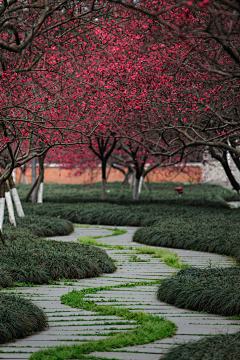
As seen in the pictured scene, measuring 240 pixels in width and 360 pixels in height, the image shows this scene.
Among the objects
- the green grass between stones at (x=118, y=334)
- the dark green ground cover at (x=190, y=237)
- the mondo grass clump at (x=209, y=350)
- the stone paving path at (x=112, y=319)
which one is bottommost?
the stone paving path at (x=112, y=319)

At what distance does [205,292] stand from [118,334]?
4.96ft

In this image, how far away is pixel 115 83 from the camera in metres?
9.55

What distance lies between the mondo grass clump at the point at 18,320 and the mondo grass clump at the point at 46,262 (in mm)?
1766

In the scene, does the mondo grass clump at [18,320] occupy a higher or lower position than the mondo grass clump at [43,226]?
lower

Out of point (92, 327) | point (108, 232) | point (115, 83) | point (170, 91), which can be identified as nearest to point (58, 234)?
point (108, 232)

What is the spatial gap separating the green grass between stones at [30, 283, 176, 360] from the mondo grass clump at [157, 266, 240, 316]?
2.24 ft

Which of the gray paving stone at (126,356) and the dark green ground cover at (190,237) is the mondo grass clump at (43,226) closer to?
the dark green ground cover at (190,237)

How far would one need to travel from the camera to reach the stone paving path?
412cm

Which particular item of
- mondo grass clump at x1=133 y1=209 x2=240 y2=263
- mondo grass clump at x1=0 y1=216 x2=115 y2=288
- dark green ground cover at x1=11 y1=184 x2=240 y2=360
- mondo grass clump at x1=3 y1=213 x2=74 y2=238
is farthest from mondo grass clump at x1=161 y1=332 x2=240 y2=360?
mondo grass clump at x1=3 y1=213 x2=74 y2=238

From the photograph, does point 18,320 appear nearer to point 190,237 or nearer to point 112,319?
point 112,319

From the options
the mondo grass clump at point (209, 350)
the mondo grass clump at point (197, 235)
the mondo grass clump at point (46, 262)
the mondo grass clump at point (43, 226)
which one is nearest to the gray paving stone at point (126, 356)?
the mondo grass clump at point (209, 350)

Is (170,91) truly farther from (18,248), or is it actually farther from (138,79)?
(18,248)

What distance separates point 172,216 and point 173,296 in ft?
27.5

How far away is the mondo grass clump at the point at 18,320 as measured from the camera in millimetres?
4356
